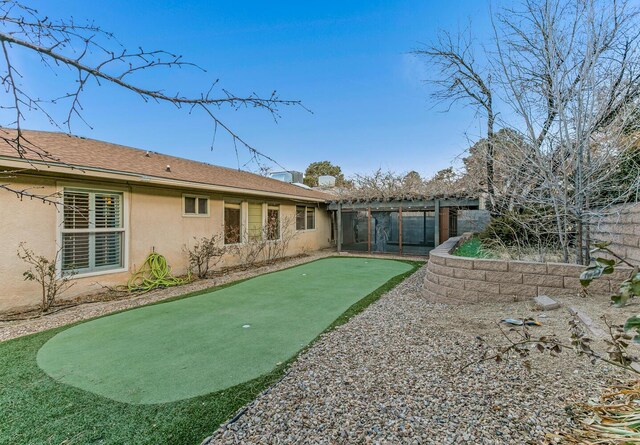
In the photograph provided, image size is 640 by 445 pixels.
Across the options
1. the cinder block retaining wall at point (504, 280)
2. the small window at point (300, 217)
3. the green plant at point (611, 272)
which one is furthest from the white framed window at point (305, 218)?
the green plant at point (611, 272)

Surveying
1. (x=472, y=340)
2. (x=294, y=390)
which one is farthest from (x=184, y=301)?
(x=472, y=340)

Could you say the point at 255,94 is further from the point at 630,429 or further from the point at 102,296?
the point at 102,296

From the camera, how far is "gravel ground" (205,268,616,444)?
2.06 m

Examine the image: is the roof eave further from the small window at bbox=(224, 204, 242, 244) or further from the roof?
the small window at bbox=(224, 204, 242, 244)

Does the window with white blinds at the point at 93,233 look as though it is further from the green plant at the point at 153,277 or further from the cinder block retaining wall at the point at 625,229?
the cinder block retaining wall at the point at 625,229

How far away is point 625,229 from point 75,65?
730 cm

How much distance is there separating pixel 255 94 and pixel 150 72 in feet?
1.93

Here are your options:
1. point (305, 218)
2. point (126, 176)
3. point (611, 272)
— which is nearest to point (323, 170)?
point (305, 218)

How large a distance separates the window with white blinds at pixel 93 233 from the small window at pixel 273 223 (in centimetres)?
539

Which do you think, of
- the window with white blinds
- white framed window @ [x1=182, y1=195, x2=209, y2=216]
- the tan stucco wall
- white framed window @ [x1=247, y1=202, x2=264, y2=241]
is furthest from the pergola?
the window with white blinds

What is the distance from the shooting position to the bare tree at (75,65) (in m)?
1.55

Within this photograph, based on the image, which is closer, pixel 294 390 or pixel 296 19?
pixel 294 390

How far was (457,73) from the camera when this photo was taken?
1023 cm

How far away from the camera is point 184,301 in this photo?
19.7 ft
